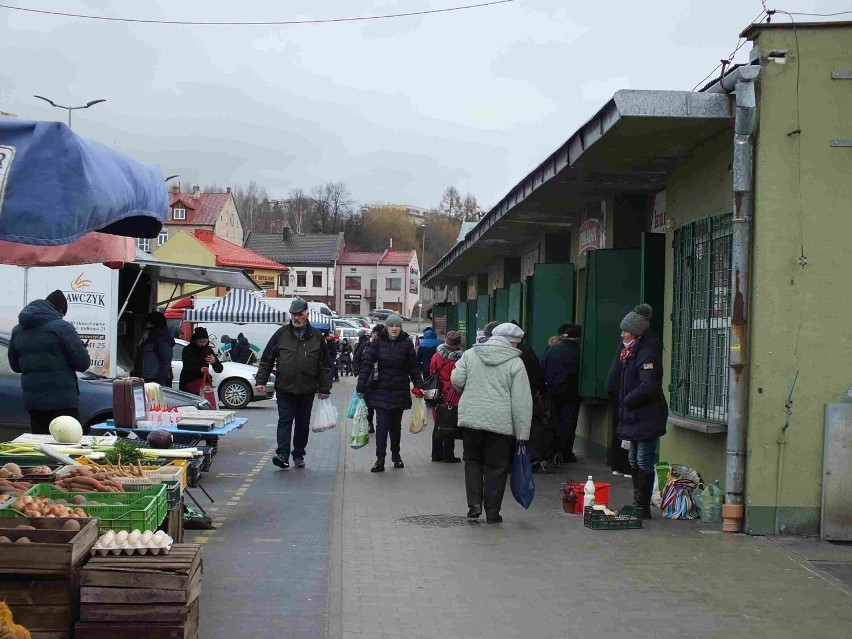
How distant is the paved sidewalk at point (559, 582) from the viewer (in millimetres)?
6293

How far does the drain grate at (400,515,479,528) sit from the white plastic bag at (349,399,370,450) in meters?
3.34

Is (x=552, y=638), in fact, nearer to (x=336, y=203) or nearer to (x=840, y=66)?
(x=840, y=66)

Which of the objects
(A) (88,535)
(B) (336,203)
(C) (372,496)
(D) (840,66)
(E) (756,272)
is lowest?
(C) (372,496)

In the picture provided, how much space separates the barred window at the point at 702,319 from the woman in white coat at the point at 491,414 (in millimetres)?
1776

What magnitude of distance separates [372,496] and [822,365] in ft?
15.1

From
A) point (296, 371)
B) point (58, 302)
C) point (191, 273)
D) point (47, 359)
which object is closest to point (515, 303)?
point (191, 273)

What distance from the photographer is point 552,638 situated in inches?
237

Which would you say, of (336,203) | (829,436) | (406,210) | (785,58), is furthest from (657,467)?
(406,210)

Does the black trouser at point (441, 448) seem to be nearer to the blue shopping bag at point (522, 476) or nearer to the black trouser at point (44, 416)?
the blue shopping bag at point (522, 476)

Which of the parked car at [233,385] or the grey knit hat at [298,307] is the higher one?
the grey knit hat at [298,307]

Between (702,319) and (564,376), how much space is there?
3.33 metres

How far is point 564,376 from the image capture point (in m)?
13.6

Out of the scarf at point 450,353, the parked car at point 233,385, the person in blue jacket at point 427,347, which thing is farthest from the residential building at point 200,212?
the scarf at point 450,353

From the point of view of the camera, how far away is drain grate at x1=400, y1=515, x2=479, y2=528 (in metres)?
9.63
